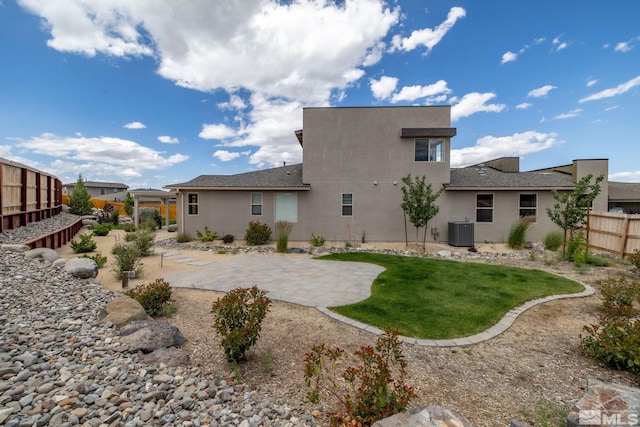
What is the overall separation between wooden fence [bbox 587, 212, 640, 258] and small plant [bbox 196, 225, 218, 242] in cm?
1482

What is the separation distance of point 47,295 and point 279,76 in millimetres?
12172

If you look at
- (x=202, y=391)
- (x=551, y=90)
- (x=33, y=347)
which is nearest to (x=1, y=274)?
(x=33, y=347)

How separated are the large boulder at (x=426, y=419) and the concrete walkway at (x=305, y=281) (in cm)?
177

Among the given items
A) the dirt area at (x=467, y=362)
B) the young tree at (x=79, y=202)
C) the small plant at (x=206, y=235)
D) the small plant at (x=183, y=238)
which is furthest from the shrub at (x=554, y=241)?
the young tree at (x=79, y=202)

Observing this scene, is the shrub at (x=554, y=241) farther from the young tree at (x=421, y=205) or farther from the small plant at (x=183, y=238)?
the small plant at (x=183, y=238)

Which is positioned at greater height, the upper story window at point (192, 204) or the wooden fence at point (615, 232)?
the upper story window at point (192, 204)

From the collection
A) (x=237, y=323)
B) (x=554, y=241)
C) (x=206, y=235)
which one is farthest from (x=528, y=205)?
(x=206, y=235)

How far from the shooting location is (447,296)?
207 inches

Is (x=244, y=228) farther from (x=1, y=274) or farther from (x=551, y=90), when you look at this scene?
(x=551, y=90)

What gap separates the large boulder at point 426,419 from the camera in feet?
5.61

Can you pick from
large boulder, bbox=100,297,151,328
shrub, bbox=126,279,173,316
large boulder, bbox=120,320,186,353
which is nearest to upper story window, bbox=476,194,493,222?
shrub, bbox=126,279,173,316

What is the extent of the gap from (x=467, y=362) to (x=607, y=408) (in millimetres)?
1364

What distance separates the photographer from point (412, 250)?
36.0 ft

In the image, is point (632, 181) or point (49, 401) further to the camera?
A: point (632, 181)
